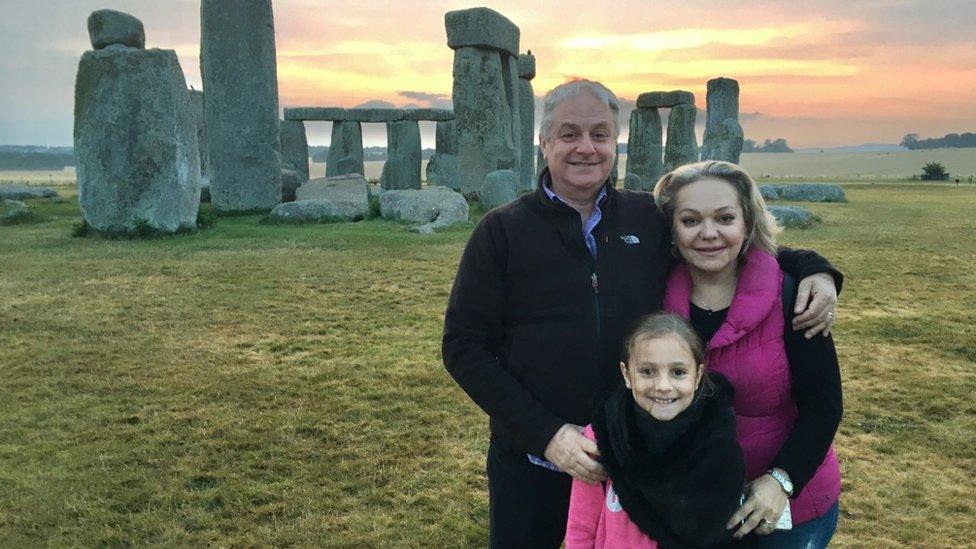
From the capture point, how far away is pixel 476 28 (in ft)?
47.4

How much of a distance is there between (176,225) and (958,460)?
30.9ft

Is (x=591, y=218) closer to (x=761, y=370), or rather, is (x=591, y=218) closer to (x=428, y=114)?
(x=761, y=370)

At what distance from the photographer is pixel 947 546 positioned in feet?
9.46

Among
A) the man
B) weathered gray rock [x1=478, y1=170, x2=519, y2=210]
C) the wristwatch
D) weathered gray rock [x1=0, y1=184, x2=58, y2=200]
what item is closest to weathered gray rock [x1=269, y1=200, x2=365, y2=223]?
weathered gray rock [x1=478, y1=170, x2=519, y2=210]

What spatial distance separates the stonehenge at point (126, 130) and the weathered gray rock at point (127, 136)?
11 mm

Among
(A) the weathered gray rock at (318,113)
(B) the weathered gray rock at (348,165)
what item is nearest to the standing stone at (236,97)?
(B) the weathered gray rock at (348,165)

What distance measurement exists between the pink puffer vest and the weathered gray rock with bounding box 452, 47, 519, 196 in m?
13.4

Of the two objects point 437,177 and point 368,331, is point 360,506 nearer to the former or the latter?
point 368,331

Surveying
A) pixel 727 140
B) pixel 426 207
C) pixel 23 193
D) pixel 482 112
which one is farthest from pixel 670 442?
pixel 23 193

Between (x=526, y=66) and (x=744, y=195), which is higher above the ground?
(x=526, y=66)

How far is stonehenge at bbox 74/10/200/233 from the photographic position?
961 cm

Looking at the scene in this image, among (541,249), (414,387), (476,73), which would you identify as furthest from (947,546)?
(476,73)

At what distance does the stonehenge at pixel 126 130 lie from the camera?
378 inches

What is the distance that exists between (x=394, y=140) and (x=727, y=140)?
8508mm
